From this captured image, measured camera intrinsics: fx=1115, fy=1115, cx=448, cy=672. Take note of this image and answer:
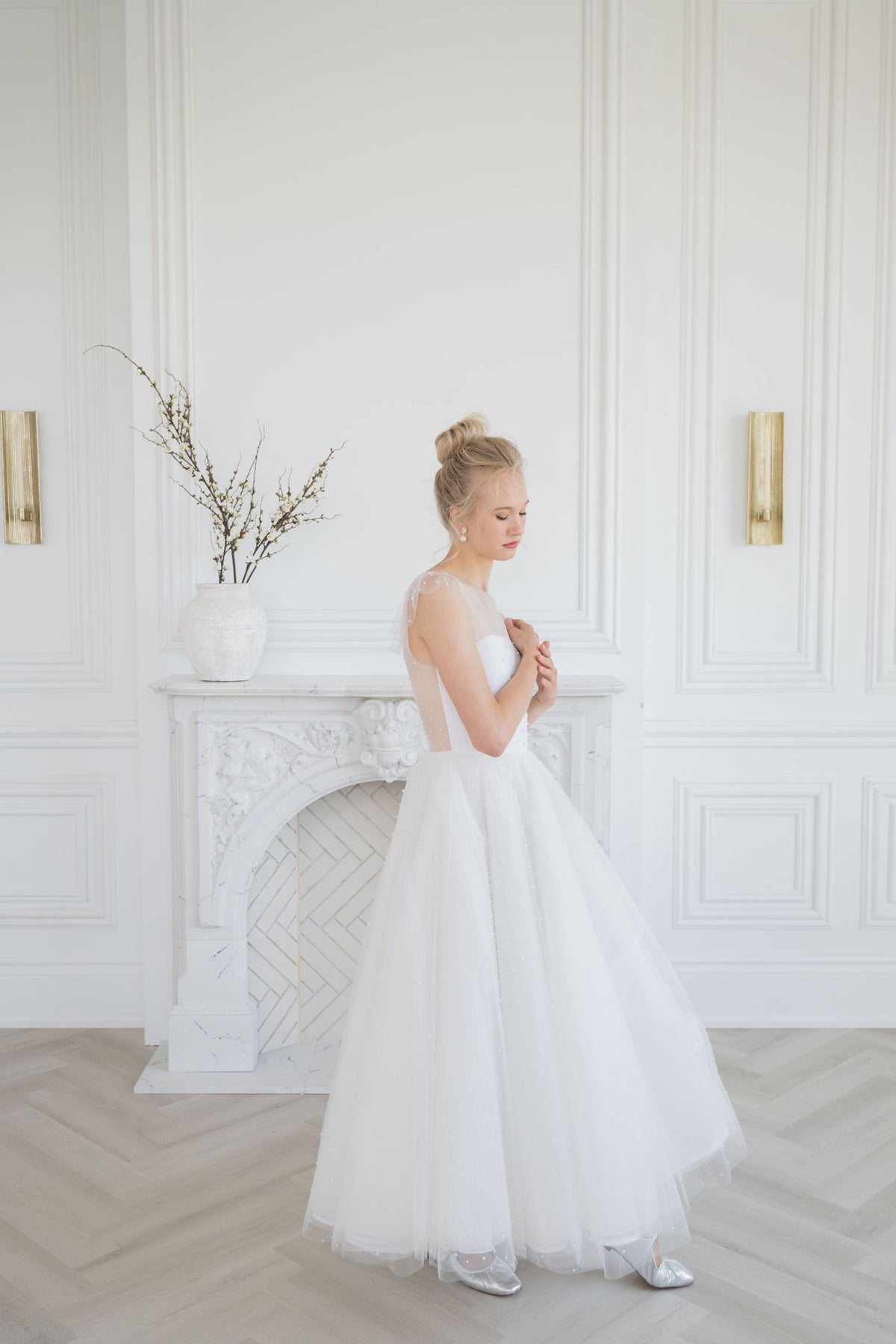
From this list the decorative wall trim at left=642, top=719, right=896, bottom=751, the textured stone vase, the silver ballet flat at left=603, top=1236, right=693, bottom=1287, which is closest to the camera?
the silver ballet flat at left=603, top=1236, right=693, bottom=1287

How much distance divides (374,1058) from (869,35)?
3.58 m

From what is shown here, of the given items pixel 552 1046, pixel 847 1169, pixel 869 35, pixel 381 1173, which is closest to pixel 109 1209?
pixel 381 1173

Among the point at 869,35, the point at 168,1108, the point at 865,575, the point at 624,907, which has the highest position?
the point at 869,35

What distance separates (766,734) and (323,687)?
1543mm

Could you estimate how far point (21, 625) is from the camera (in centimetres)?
386

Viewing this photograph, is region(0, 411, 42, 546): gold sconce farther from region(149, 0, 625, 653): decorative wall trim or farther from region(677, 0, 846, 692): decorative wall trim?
region(677, 0, 846, 692): decorative wall trim

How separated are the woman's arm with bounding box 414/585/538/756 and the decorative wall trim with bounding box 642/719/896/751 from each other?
161cm

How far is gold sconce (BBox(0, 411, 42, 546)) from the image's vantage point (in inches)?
148

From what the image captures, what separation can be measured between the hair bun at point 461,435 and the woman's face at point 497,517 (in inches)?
4.1

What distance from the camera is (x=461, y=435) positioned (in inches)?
94.4

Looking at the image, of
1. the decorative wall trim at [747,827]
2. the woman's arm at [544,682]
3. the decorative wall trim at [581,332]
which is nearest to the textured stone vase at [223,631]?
the decorative wall trim at [581,332]

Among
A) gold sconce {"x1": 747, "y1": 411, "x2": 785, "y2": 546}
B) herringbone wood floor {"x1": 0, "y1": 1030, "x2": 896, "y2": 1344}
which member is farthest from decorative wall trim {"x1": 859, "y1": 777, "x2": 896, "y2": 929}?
gold sconce {"x1": 747, "y1": 411, "x2": 785, "y2": 546}

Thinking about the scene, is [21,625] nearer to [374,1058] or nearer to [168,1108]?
[168,1108]

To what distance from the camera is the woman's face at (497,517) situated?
2355 millimetres
